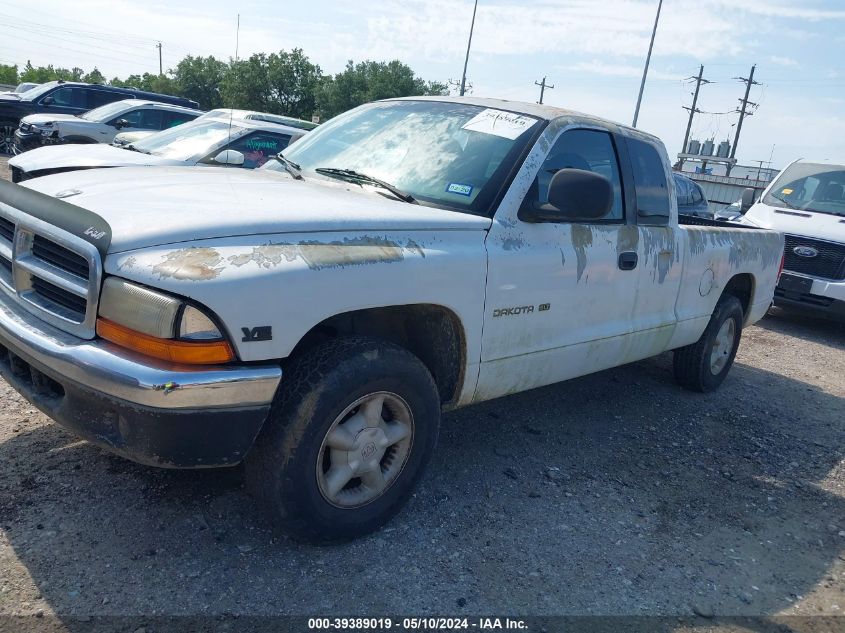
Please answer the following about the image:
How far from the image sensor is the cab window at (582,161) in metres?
3.44

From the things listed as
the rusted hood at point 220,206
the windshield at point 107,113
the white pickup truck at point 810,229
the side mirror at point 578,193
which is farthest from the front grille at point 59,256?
the windshield at point 107,113

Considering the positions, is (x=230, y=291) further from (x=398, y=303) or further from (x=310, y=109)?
(x=310, y=109)

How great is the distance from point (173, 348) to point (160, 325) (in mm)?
85

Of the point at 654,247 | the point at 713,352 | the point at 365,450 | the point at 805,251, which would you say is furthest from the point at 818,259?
the point at 365,450

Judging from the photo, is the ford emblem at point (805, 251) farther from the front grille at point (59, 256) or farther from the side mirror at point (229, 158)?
the front grille at point (59, 256)

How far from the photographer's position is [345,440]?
2.75m

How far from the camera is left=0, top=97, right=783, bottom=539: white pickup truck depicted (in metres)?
2.32

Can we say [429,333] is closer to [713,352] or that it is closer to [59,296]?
[59,296]

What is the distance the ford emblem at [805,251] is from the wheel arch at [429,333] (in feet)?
22.5

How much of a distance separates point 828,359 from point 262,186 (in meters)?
6.60

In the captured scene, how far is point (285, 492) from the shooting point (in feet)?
8.52

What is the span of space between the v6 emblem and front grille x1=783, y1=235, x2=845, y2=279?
7897 mm

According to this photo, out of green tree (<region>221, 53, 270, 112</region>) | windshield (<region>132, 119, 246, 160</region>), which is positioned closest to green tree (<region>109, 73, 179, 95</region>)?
green tree (<region>221, 53, 270, 112</region>)

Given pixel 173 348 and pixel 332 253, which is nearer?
pixel 173 348
